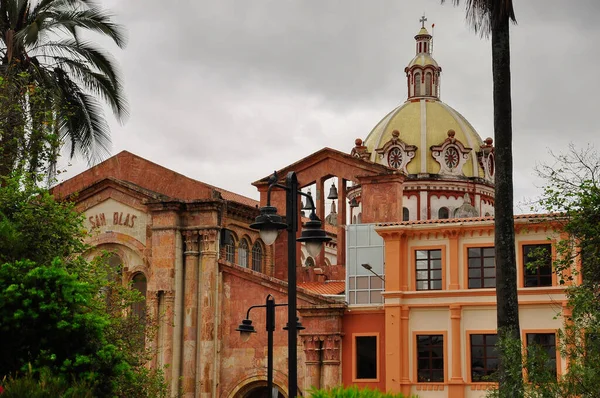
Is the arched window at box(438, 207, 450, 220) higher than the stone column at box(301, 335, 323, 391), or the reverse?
the arched window at box(438, 207, 450, 220)

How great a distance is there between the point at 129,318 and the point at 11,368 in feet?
29.6

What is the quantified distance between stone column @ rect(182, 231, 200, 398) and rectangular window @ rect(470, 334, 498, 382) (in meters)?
11.3

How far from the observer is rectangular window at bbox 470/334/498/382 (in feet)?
123

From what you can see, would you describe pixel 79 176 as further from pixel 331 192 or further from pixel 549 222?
pixel 549 222

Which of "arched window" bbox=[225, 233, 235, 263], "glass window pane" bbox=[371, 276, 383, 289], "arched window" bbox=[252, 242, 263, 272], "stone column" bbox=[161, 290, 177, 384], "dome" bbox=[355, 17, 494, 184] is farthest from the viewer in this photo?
"dome" bbox=[355, 17, 494, 184]

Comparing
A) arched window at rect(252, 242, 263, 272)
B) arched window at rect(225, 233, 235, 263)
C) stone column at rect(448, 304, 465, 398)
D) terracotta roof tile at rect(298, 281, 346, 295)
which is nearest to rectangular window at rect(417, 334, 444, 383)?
stone column at rect(448, 304, 465, 398)

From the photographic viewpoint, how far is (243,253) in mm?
47938

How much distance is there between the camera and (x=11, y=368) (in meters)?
21.7

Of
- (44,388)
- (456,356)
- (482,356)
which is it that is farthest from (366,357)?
(44,388)

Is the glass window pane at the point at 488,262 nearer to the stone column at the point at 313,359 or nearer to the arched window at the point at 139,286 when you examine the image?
the stone column at the point at 313,359

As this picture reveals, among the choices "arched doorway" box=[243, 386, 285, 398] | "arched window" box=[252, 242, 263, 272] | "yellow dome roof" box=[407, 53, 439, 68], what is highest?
"yellow dome roof" box=[407, 53, 439, 68]

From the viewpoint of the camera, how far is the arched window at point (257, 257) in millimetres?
48781

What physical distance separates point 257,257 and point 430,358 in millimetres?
12643

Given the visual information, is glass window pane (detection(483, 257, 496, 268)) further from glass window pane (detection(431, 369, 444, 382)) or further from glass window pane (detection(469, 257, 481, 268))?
glass window pane (detection(431, 369, 444, 382))
